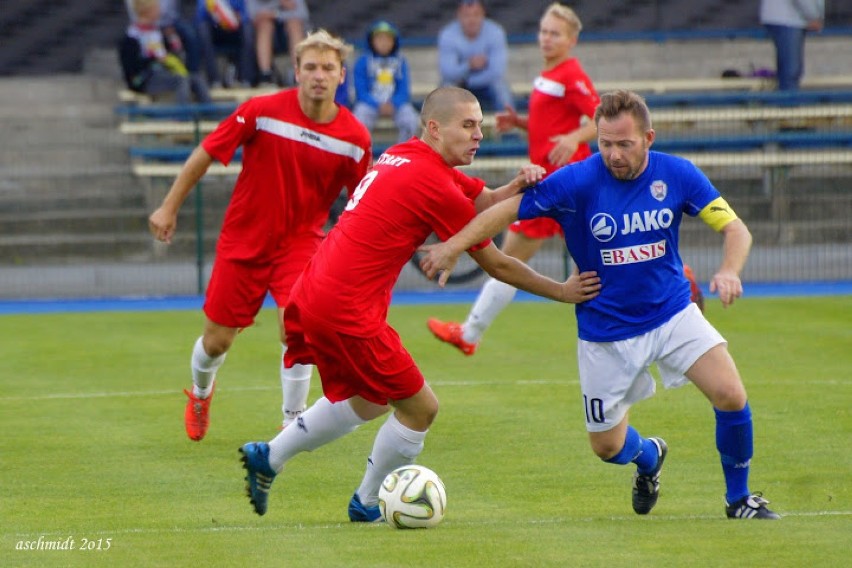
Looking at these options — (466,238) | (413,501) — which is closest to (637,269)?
(466,238)

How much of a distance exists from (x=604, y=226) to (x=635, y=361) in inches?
23.5

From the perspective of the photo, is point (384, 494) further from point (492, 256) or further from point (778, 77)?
point (778, 77)

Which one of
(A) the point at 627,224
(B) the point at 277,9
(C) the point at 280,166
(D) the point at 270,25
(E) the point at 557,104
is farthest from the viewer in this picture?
(B) the point at 277,9

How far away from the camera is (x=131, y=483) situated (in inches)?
293

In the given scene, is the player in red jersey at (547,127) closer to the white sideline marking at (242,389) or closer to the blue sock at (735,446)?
the white sideline marking at (242,389)

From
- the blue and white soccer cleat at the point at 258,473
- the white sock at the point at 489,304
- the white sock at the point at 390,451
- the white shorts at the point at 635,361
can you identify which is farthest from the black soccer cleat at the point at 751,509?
the white sock at the point at 489,304

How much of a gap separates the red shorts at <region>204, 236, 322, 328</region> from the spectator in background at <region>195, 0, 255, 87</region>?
10852 millimetres

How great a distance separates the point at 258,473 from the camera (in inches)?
257

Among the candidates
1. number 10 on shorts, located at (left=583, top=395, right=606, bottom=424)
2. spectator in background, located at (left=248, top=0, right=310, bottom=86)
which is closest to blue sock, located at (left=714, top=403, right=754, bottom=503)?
number 10 on shorts, located at (left=583, top=395, right=606, bottom=424)

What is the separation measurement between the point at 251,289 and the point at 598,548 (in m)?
3.20

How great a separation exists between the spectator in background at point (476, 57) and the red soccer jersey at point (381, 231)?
11.5m

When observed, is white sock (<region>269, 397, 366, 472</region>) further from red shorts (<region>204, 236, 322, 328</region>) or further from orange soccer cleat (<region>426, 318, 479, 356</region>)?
orange soccer cleat (<region>426, 318, 479, 356</region>)

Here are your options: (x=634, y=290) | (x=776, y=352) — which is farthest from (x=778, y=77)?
(x=634, y=290)

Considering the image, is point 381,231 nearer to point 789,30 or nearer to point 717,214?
point 717,214
